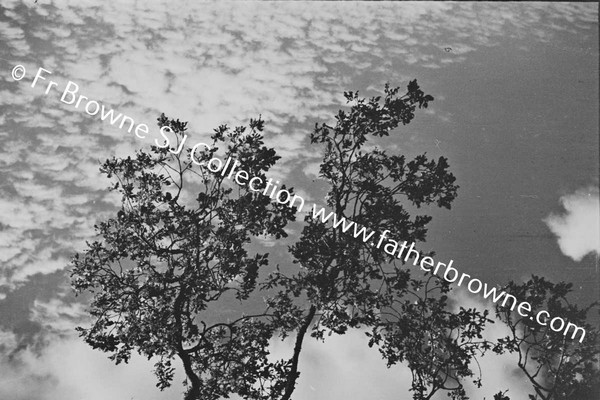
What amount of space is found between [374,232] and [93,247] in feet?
13.4

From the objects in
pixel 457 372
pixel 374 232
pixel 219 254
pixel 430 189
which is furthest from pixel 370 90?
pixel 457 372

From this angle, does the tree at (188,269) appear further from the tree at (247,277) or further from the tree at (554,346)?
the tree at (554,346)

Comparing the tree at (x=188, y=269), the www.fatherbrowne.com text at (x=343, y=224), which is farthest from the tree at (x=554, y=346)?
the tree at (x=188, y=269)

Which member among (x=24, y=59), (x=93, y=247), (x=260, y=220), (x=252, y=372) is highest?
(x=24, y=59)

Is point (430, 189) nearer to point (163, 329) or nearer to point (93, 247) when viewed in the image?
point (163, 329)

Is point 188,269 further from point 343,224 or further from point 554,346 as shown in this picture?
point 554,346

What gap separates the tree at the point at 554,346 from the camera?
741 centimetres

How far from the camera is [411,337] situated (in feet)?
20.4

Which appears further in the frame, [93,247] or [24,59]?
[24,59]

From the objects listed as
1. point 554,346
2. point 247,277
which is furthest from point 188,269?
point 554,346

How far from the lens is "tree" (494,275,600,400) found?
7406 mm

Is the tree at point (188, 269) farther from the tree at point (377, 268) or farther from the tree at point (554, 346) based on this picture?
the tree at point (554, 346)

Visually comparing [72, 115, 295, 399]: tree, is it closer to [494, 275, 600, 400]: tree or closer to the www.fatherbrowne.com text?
the www.fatherbrowne.com text

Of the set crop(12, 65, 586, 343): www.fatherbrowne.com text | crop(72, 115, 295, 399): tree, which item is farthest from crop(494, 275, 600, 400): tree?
crop(72, 115, 295, 399): tree
